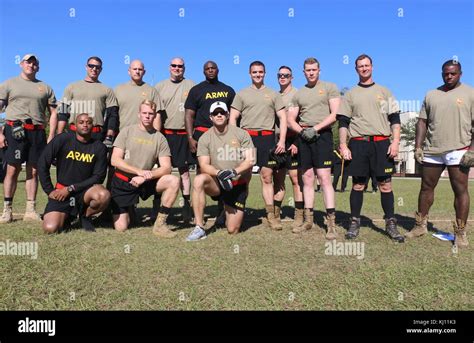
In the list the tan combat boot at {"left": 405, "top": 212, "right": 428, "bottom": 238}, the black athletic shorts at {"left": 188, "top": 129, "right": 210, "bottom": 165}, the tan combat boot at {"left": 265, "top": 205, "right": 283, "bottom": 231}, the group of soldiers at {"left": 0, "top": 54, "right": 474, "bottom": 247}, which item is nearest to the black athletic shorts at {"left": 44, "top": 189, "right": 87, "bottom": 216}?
the group of soldiers at {"left": 0, "top": 54, "right": 474, "bottom": 247}

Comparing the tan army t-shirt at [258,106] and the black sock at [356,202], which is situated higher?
the tan army t-shirt at [258,106]

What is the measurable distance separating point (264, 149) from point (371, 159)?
1.70 metres

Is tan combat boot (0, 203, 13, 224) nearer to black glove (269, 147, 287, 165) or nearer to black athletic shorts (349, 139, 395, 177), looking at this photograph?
black glove (269, 147, 287, 165)

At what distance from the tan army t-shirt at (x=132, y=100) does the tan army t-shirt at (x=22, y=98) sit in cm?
135

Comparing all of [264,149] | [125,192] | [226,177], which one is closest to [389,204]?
[264,149]

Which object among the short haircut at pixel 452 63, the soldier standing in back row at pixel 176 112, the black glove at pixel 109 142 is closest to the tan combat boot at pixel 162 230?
the soldier standing in back row at pixel 176 112

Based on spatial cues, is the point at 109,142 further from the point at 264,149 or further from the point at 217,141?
the point at 264,149

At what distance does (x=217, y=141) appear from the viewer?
18.4 ft

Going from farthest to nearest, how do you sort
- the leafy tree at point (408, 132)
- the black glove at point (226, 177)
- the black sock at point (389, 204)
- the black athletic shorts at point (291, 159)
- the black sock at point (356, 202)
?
the leafy tree at point (408, 132) → the black athletic shorts at point (291, 159) → the black sock at point (356, 202) → the black sock at point (389, 204) → the black glove at point (226, 177)

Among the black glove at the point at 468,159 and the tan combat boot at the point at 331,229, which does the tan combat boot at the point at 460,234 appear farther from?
the tan combat boot at the point at 331,229

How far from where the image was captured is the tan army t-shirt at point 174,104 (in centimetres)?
648

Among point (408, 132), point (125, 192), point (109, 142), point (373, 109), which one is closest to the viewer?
point (373, 109)
